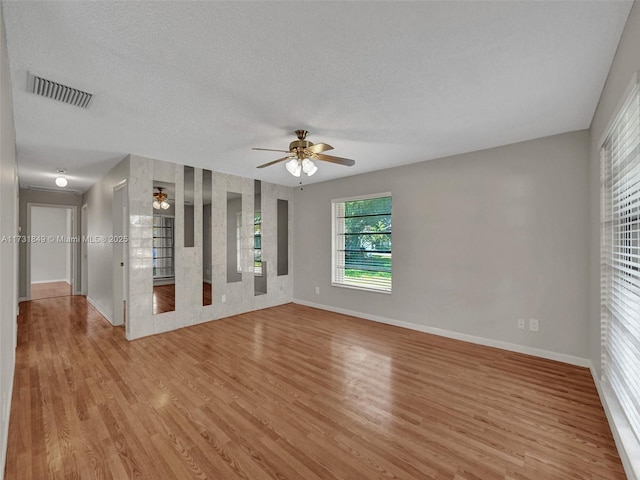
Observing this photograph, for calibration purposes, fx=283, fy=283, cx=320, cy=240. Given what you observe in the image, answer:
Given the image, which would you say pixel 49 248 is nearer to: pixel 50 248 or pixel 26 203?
pixel 50 248

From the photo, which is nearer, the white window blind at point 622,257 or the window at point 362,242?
the white window blind at point 622,257

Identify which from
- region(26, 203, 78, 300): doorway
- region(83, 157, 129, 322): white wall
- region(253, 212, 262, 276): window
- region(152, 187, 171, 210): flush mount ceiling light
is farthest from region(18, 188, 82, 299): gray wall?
region(253, 212, 262, 276): window

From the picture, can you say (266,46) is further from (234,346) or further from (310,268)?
(310,268)

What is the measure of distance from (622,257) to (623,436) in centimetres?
113

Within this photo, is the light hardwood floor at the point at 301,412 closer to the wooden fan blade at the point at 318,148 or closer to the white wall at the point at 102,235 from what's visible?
the white wall at the point at 102,235

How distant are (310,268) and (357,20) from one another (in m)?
4.65

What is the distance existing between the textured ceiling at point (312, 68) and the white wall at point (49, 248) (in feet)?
23.2

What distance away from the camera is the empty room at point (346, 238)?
163cm

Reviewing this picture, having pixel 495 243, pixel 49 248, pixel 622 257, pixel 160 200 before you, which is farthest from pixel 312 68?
pixel 49 248

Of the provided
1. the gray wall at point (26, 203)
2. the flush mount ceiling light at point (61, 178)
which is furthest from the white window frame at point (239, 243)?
the gray wall at point (26, 203)

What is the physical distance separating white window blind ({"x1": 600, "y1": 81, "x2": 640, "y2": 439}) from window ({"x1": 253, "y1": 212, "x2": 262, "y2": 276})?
15.6 feet

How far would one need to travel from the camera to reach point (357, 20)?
4.91 feet

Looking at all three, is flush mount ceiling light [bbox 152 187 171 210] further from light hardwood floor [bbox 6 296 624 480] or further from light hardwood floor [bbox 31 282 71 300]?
light hardwood floor [bbox 31 282 71 300]

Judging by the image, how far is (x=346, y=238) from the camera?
5.36 metres
